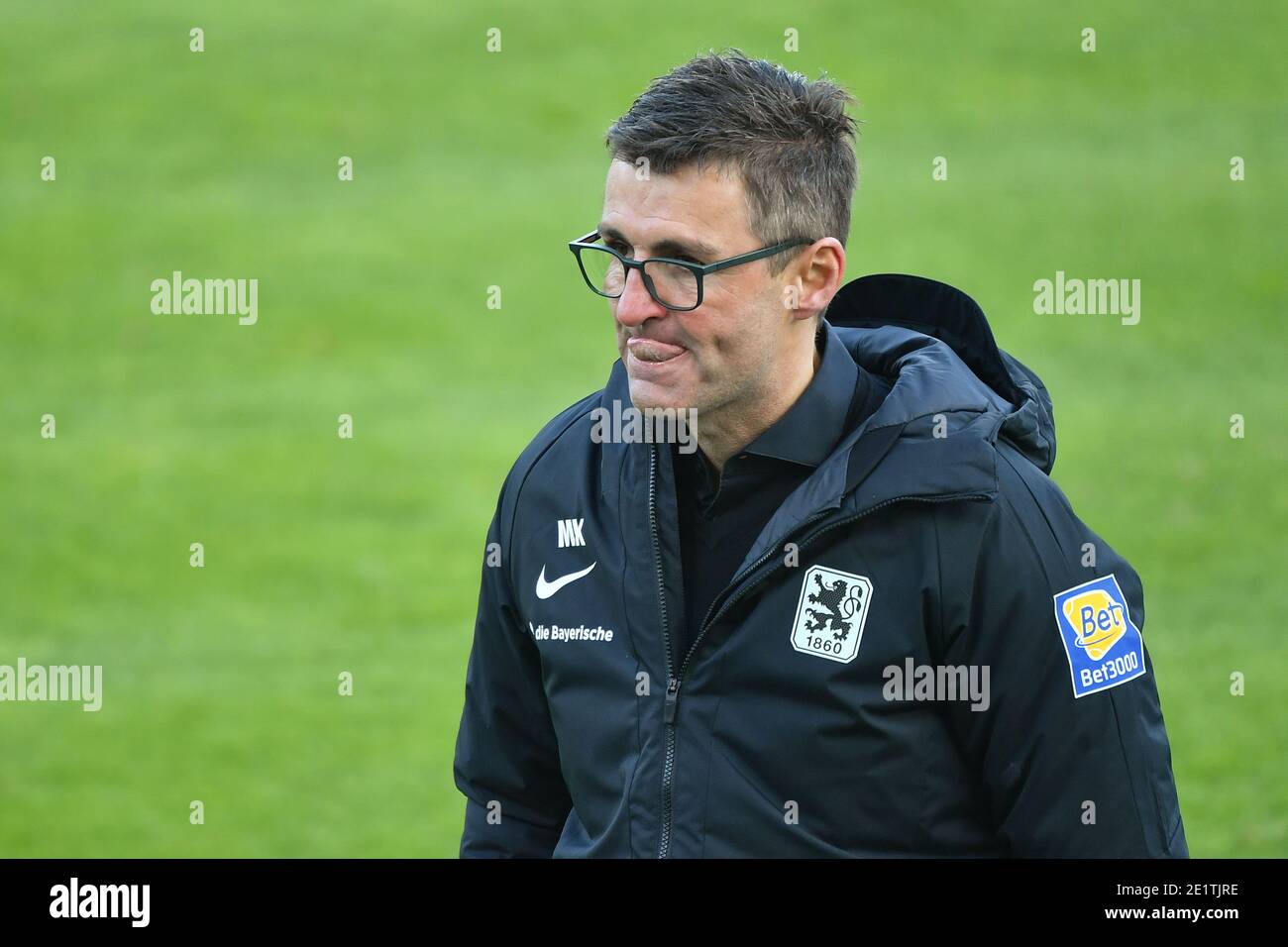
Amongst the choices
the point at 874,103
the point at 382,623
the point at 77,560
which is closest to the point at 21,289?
the point at 77,560

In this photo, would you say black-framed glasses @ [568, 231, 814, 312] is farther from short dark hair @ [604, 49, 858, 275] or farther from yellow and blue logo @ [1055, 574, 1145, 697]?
yellow and blue logo @ [1055, 574, 1145, 697]

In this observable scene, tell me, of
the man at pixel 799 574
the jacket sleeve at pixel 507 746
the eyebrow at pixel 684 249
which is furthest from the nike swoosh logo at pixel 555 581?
the eyebrow at pixel 684 249

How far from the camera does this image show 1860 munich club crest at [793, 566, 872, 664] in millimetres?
2473

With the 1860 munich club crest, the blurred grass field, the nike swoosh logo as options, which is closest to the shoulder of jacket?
the nike swoosh logo

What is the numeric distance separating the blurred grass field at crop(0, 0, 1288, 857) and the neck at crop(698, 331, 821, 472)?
382 cm

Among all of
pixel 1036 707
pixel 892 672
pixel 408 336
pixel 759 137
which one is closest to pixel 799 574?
pixel 892 672

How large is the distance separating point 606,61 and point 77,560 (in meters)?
8.66

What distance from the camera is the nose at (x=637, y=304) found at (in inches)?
101

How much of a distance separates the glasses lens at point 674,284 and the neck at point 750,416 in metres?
0.20

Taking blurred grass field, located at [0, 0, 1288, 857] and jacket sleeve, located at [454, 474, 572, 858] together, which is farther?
blurred grass field, located at [0, 0, 1288, 857]

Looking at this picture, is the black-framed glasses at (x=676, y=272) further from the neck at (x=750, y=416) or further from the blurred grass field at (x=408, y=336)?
the blurred grass field at (x=408, y=336)

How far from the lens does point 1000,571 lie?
2.43 metres

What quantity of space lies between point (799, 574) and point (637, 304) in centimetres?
48

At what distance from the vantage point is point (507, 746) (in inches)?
114
